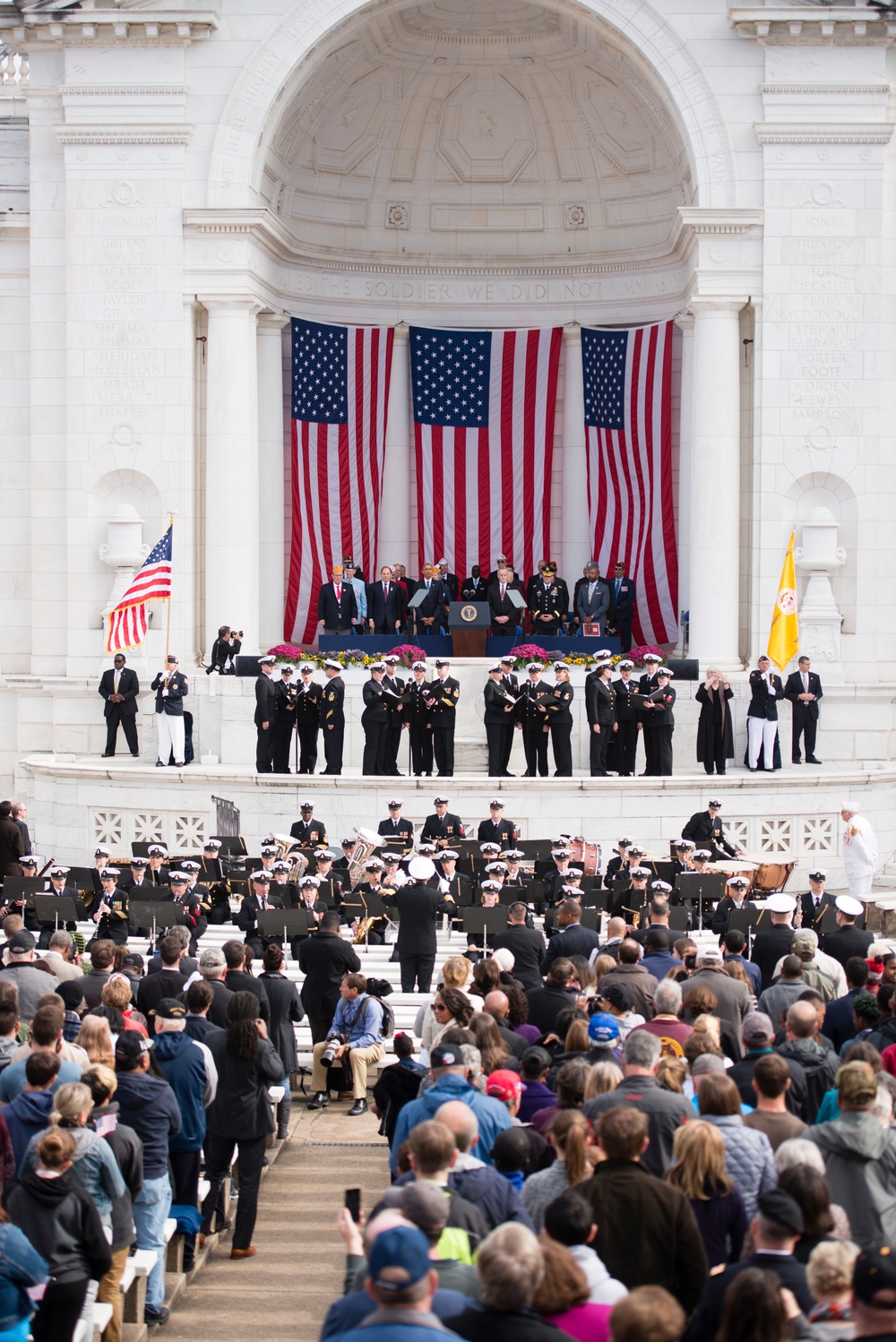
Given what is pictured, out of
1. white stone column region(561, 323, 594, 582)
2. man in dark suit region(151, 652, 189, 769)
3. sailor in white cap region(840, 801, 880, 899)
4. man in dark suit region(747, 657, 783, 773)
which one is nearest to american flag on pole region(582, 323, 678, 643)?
white stone column region(561, 323, 594, 582)

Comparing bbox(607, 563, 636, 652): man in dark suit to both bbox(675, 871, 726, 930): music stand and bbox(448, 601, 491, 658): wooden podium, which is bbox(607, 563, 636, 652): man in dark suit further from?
bbox(675, 871, 726, 930): music stand

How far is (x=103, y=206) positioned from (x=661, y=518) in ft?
37.8

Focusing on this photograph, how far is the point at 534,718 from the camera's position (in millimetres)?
24406

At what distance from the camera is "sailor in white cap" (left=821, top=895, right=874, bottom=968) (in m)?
14.0

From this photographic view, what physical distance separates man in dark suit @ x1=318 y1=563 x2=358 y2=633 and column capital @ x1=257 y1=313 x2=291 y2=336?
180 inches

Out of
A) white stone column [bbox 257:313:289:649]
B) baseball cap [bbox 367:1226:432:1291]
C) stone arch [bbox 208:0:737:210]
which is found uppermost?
stone arch [bbox 208:0:737:210]

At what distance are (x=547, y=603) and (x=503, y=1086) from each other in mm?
21433

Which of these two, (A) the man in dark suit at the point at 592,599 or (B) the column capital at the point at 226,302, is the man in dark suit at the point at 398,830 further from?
(B) the column capital at the point at 226,302

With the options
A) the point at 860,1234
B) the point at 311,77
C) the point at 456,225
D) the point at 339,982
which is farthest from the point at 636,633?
the point at 860,1234

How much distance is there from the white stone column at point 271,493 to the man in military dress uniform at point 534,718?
27.8ft

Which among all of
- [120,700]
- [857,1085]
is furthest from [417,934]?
[120,700]

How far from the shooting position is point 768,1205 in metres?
6.65

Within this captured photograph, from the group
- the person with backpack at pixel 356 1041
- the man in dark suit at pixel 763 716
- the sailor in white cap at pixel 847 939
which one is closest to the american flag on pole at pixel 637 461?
the man in dark suit at pixel 763 716

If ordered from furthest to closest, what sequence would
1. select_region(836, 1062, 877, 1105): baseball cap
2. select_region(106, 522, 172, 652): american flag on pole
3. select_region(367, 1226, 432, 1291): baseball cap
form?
1. select_region(106, 522, 172, 652): american flag on pole
2. select_region(836, 1062, 877, 1105): baseball cap
3. select_region(367, 1226, 432, 1291): baseball cap
